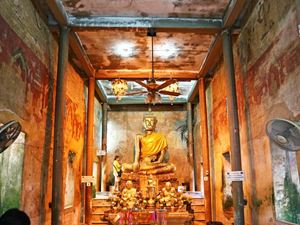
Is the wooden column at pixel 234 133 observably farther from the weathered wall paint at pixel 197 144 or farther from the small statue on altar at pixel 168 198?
the weathered wall paint at pixel 197 144

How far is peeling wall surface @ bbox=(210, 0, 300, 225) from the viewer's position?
3.91m

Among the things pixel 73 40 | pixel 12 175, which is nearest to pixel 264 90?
pixel 73 40

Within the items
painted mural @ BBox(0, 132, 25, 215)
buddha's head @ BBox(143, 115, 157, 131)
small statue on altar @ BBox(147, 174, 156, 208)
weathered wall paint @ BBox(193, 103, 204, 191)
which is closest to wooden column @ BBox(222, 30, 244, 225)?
small statue on altar @ BBox(147, 174, 156, 208)

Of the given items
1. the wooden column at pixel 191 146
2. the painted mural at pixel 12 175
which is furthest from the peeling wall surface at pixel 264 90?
the wooden column at pixel 191 146

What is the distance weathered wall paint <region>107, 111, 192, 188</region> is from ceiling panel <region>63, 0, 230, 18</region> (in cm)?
675

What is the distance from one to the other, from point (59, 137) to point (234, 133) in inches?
119

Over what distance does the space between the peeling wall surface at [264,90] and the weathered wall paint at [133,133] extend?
6.19 m

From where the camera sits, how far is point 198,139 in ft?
36.4

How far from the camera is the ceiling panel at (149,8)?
17.9ft

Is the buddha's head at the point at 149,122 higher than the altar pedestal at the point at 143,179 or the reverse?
higher

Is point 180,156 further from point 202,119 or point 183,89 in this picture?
point 202,119

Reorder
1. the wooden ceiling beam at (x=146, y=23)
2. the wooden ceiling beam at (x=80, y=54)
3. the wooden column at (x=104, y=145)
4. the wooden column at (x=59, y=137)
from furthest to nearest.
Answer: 1. the wooden column at (x=104, y=145)
2. the wooden ceiling beam at (x=80, y=54)
3. the wooden ceiling beam at (x=146, y=23)
4. the wooden column at (x=59, y=137)

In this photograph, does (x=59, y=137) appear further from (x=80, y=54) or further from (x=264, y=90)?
(x=264, y=90)

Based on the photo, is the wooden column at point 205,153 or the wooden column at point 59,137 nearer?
the wooden column at point 59,137
